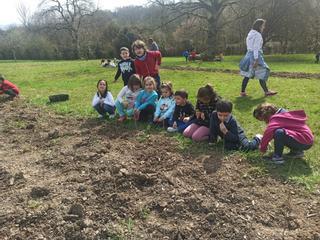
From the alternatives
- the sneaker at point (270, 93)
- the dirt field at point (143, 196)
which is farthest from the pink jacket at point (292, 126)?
→ the sneaker at point (270, 93)

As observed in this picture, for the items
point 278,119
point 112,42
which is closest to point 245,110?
point 278,119

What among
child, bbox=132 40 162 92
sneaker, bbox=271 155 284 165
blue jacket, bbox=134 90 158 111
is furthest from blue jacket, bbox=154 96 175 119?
sneaker, bbox=271 155 284 165

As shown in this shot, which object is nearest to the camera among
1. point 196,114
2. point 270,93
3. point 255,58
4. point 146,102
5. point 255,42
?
point 196,114

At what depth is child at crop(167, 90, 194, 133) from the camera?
6656 mm

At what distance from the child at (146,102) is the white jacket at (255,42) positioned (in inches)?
120

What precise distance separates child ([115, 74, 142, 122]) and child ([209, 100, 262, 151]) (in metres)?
2.43

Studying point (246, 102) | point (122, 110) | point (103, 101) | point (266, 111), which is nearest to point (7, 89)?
point (103, 101)

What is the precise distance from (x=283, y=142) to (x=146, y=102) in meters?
3.17

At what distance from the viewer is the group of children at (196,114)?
16.6 feet

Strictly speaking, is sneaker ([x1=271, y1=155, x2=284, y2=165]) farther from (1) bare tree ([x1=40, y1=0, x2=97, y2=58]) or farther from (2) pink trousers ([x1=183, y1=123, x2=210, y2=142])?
(1) bare tree ([x1=40, y1=0, x2=97, y2=58])

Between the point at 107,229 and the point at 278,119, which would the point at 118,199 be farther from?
the point at 278,119

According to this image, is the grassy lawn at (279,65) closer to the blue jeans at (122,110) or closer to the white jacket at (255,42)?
the white jacket at (255,42)

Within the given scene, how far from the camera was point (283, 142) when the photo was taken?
500 centimetres

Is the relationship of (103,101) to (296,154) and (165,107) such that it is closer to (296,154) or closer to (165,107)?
(165,107)
